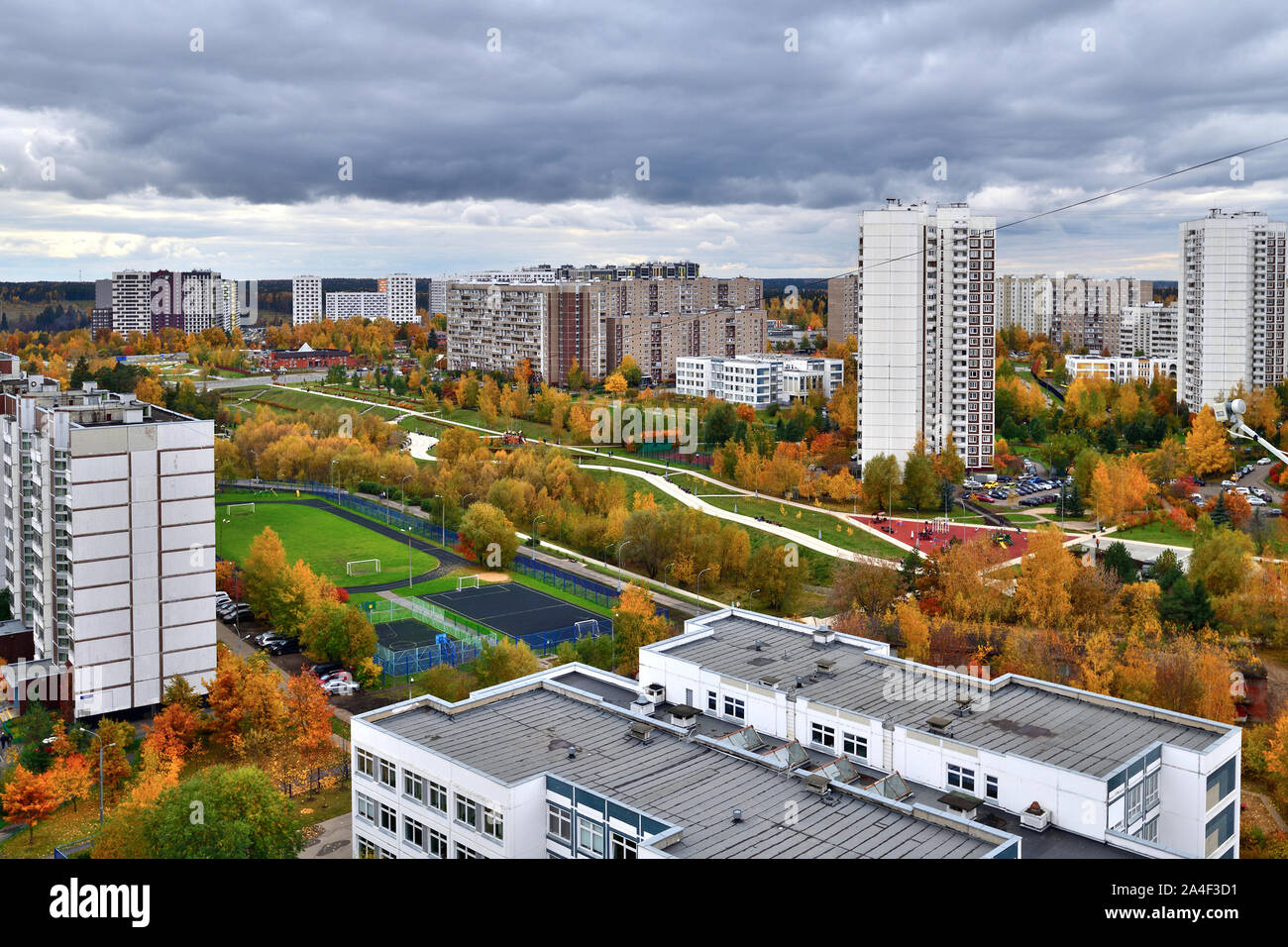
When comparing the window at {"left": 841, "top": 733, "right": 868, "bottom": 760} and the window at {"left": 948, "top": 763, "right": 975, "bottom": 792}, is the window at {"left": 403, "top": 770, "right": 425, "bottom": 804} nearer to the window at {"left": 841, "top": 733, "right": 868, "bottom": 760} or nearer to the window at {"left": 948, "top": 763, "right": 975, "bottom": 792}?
the window at {"left": 841, "top": 733, "right": 868, "bottom": 760}

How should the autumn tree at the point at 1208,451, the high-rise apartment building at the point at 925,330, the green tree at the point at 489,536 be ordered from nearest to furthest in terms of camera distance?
the green tree at the point at 489,536
the autumn tree at the point at 1208,451
the high-rise apartment building at the point at 925,330

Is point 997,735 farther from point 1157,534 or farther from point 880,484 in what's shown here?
point 880,484

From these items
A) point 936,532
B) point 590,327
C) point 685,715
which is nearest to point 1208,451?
point 936,532

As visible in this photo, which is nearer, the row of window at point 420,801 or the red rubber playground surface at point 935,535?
the row of window at point 420,801

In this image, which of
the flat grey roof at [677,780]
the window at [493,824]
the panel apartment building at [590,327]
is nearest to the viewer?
the flat grey roof at [677,780]

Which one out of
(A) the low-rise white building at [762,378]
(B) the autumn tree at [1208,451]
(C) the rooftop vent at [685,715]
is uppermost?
(A) the low-rise white building at [762,378]

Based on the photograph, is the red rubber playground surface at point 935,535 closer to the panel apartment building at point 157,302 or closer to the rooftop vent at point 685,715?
the rooftop vent at point 685,715

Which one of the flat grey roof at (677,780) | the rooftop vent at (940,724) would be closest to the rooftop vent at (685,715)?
the flat grey roof at (677,780)

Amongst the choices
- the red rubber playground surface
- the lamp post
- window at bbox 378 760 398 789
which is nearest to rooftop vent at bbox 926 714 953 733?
window at bbox 378 760 398 789
